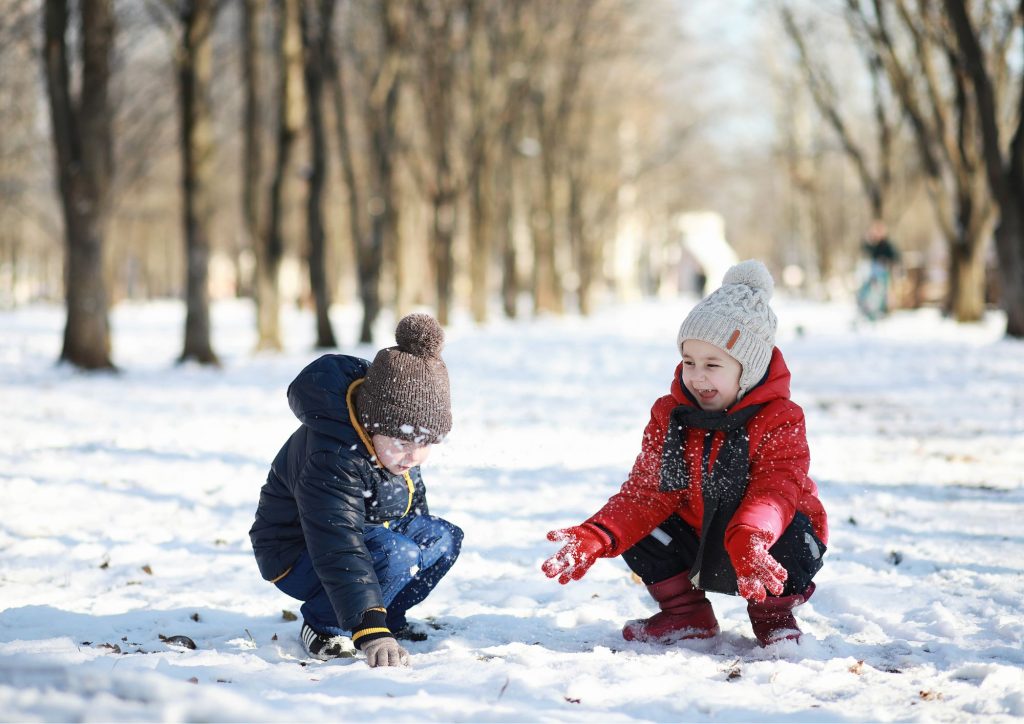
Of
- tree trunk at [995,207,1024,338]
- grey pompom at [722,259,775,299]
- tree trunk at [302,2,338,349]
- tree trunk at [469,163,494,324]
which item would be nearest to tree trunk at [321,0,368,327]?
tree trunk at [302,2,338,349]

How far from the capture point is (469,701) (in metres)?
2.61

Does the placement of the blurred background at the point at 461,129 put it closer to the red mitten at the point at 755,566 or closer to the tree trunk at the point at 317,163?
the tree trunk at the point at 317,163

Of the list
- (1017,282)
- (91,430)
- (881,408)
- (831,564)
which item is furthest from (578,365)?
(831,564)

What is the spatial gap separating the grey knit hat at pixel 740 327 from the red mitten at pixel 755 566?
1.79 ft

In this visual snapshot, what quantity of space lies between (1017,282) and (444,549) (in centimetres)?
1179

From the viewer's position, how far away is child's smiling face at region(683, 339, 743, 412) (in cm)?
318

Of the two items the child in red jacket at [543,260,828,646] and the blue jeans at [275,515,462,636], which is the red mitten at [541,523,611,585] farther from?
the blue jeans at [275,515,462,636]

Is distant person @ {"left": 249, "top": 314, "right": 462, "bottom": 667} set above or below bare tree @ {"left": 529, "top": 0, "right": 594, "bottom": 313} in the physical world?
below

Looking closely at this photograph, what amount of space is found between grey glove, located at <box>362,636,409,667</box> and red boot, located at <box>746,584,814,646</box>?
1.10m

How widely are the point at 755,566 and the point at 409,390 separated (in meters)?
1.08

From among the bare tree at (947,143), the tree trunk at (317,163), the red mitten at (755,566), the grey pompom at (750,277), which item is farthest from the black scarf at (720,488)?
the bare tree at (947,143)

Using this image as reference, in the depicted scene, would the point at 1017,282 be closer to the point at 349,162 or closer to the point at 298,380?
the point at 349,162

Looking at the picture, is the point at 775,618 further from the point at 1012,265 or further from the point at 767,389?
the point at 1012,265

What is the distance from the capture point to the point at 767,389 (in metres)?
3.15
